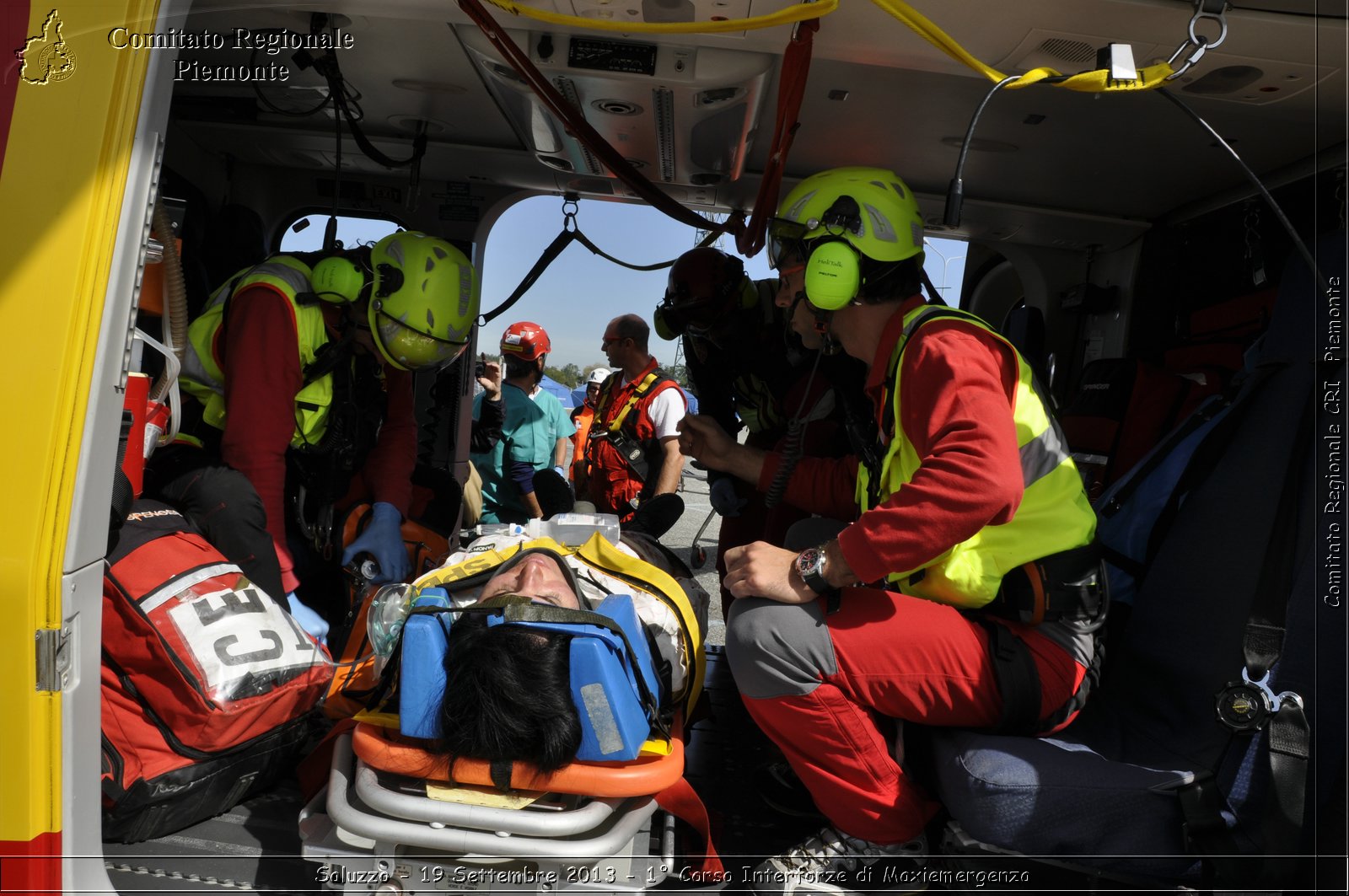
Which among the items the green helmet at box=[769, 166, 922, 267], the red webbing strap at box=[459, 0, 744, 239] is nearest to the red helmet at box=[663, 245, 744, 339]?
the red webbing strap at box=[459, 0, 744, 239]

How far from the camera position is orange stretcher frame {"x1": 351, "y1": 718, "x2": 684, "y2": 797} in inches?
71.2

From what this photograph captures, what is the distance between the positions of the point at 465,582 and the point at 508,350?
190 inches

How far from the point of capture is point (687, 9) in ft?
7.01

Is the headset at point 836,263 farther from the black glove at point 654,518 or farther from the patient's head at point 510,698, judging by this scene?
the black glove at point 654,518

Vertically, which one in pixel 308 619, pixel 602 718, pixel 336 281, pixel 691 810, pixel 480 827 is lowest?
pixel 691 810

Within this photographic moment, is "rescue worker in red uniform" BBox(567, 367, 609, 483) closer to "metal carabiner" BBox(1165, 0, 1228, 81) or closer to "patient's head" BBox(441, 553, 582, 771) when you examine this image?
"patient's head" BBox(441, 553, 582, 771)

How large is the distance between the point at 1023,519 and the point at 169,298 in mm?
2460

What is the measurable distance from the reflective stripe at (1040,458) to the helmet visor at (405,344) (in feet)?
7.44

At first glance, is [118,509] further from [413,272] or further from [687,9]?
[687,9]

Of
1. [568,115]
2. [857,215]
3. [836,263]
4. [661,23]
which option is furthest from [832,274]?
[568,115]

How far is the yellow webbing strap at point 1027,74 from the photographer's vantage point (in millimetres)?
1921

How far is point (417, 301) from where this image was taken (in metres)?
3.39

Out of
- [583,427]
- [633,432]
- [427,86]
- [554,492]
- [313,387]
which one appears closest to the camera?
[313,387]

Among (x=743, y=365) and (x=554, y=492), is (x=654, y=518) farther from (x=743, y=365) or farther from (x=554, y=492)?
(x=743, y=365)
